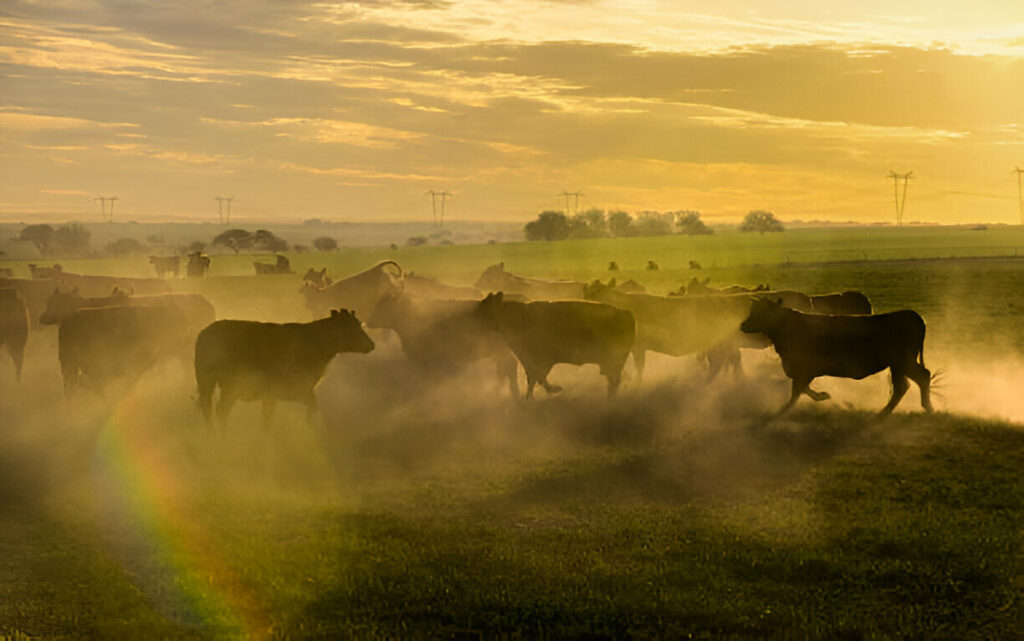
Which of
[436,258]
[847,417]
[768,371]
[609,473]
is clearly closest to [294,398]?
[609,473]

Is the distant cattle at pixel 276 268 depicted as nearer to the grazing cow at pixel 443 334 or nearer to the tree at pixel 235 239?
the grazing cow at pixel 443 334

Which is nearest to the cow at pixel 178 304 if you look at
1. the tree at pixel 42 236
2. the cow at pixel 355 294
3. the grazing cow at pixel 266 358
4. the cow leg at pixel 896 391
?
the grazing cow at pixel 266 358

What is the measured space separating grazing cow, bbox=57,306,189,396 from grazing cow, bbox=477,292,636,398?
7.01m

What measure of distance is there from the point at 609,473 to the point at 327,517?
373cm

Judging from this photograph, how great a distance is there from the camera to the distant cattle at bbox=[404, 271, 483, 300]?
962 inches

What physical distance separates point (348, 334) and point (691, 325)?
Answer: 695 centimetres

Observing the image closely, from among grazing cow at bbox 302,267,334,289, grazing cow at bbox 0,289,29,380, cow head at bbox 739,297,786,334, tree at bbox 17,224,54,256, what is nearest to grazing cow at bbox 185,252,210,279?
grazing cow at bbox 302,267,334,289

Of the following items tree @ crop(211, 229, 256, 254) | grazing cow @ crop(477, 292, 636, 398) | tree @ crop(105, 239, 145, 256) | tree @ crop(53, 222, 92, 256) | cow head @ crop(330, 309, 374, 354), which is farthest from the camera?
tree @ crop(211, 229, 256, 254)

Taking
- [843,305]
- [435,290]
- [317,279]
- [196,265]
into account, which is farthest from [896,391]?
[196,265]

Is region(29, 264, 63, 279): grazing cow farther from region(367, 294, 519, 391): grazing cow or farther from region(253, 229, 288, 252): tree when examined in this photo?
Result: region(253, 229, 288, 252): tree

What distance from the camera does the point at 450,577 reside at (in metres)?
9.57

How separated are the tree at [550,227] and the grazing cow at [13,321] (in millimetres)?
152082

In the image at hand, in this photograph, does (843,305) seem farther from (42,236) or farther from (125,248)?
(42,236)

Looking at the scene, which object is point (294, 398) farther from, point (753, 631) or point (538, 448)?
point (753, 631)
